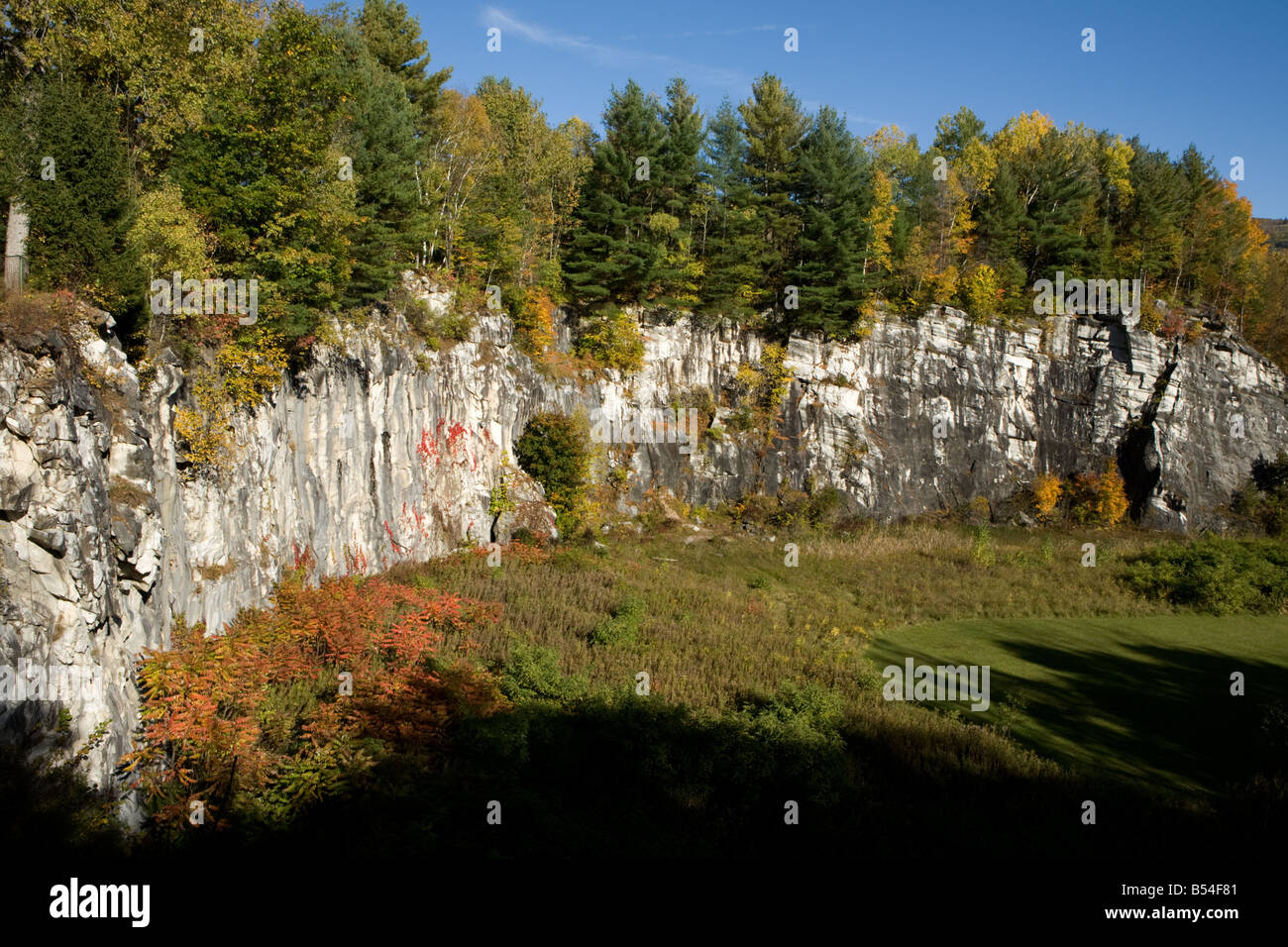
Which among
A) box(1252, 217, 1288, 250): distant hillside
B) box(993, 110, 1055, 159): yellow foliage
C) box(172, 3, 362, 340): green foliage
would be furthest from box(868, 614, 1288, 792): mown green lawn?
box(1252, 217, 1288, 250): distant hillside

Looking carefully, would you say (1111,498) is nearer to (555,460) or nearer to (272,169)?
(555,460)

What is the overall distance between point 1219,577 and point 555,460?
25.3m

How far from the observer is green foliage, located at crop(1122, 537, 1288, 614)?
25.7 metres

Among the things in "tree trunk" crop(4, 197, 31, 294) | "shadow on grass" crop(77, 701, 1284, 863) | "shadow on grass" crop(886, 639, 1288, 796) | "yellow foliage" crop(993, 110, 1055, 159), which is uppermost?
"yellow foliage" crop(993, 110, 1055, 159)

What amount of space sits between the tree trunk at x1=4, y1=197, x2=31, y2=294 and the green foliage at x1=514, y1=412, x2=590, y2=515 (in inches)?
714

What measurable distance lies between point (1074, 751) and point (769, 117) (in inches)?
1407

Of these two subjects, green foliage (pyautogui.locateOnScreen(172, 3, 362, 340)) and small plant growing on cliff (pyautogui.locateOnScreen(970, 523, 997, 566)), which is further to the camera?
small plant growing on cliff (pyautogui.locateOnScreen(970, 523, 997, 566))

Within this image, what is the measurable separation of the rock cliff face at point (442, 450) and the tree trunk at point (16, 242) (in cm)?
213

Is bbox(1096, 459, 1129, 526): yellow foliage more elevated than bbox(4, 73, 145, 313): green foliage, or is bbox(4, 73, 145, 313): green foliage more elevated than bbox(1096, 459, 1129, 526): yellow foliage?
bbox(4, 73, 145, 313): green foliage

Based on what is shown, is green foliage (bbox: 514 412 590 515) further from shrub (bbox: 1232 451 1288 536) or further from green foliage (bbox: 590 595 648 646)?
shrub (bbox: 1232 451 1288 536)

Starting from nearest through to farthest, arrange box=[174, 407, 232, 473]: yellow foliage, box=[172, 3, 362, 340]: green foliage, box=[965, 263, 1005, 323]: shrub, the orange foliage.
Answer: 1. the orange foliage
2. box=[174, 407, 232, 473]: yellow foliage
3. box=[172, 3, 362, 340]: green foliage
4. box=[965, 263, 1005, 323]: shrub

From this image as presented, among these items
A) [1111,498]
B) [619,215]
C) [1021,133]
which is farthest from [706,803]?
[1021,133]

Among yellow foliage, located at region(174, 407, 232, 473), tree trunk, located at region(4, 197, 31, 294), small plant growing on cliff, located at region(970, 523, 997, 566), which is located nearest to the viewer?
tree trunk, located at region(4, 197, 31, 294)

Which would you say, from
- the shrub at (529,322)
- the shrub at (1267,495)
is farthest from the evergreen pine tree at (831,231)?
the shrub at (1267,495)
